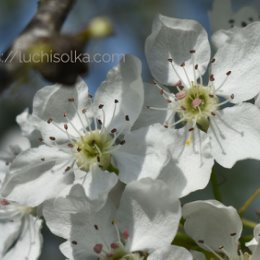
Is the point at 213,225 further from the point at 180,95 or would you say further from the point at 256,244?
the point at 180,95

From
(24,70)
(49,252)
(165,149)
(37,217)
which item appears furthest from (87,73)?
(49,252)

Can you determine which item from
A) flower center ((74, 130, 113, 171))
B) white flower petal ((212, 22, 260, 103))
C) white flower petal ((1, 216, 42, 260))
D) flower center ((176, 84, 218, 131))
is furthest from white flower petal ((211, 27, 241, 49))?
white flower petal ((1, 216, 42, 260))

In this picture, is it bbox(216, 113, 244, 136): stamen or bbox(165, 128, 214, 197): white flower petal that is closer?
bbox(165, 128, 214, 197): white flower petal

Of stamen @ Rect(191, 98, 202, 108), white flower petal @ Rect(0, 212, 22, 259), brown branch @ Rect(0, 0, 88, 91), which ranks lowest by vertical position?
white flower petal @ Rect(0, 212, 22, 259)

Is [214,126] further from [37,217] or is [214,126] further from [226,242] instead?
[37,217]

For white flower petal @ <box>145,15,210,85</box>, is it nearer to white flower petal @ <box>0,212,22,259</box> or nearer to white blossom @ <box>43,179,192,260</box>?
white blossom @ <box>43,179,192,260</box>
